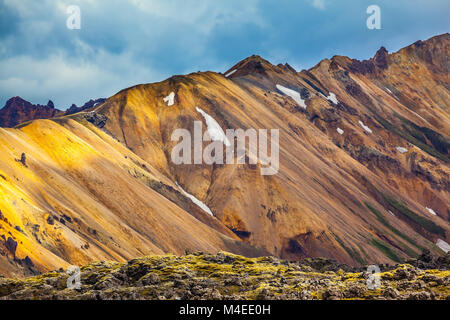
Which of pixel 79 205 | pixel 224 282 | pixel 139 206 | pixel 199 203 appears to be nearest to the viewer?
pixel 224 282

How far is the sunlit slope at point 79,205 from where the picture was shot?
10000 centimetres

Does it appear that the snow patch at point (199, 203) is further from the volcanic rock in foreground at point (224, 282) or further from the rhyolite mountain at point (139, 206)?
the volcanic rock in foreground at point (224, 282)

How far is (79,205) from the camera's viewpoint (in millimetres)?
124188

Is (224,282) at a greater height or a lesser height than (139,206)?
lesser

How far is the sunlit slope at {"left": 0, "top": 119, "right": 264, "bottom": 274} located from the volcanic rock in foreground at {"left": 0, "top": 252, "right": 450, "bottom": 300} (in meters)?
40.6

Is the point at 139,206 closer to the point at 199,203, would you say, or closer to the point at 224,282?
the point at 199,203

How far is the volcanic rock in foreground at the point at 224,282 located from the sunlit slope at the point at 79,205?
4065 centimetres

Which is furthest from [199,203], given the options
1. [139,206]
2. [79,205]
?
[79,205]

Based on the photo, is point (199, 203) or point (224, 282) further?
point (199, 203)

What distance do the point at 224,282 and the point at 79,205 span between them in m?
84.6

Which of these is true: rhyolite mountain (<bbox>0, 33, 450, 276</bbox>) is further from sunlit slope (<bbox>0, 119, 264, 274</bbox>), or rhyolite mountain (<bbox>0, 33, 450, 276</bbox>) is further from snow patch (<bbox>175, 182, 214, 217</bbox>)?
snow patch (<bbox>175, 182, 214, 217</bbox>)

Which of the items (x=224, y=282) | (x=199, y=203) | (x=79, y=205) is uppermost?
(x=199, y=203)

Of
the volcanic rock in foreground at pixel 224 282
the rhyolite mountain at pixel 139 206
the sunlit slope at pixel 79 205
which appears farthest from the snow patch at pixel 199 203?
the volcanic rock in foreground at pixel 224 282

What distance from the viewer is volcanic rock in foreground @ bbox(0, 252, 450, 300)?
38875 mm
